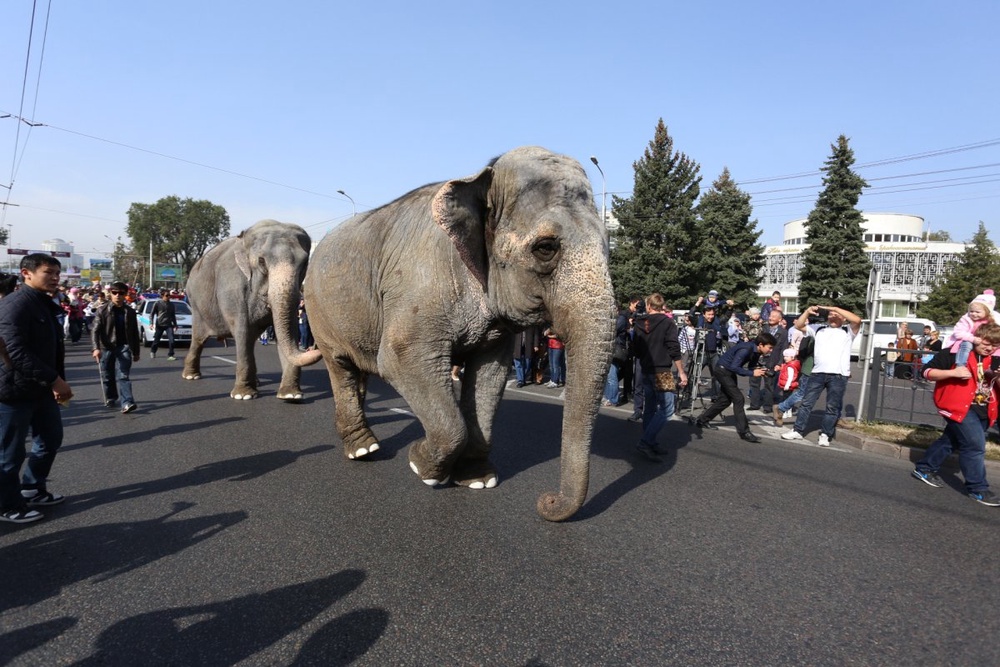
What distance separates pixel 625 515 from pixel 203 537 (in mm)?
2896

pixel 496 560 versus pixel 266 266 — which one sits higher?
pixel 266 266

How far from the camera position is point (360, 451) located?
554cm

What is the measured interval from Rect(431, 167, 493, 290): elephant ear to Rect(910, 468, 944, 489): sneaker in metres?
4.98

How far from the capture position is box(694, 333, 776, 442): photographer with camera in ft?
24.6

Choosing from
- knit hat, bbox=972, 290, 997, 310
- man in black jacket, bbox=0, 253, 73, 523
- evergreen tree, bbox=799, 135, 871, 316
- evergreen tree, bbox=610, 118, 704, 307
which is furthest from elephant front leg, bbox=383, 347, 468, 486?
evergreen tree, bbox=799, 135, 871, 316

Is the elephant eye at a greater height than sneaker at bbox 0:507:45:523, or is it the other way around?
the elephant eye

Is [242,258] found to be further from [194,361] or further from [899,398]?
[899,398]

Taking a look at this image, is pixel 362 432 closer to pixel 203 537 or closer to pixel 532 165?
pixel 203 537

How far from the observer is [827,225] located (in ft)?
114

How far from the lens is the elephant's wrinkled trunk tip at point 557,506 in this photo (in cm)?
365

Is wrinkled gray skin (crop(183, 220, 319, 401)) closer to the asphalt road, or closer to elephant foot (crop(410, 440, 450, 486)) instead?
the asphalt road

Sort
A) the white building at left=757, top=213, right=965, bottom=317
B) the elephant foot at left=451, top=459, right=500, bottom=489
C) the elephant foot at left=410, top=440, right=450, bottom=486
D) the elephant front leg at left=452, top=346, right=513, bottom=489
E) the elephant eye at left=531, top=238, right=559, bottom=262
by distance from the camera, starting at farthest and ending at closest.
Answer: the white building at left=757, top=213, right=965, bottom=317, the elephant foot at left=451, top=459, right=500, bottom=489, the elephant front leg at left=452, top=346, right=513, bottom=489, the elephant foot at left=410, top=440, right=450, bottom=486, the elephant eye at left=531, top=238, right=559, bottom=262

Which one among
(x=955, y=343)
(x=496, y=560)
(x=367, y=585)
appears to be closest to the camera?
(x=367, y=585)

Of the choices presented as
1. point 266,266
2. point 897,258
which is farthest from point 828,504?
point 897,258
